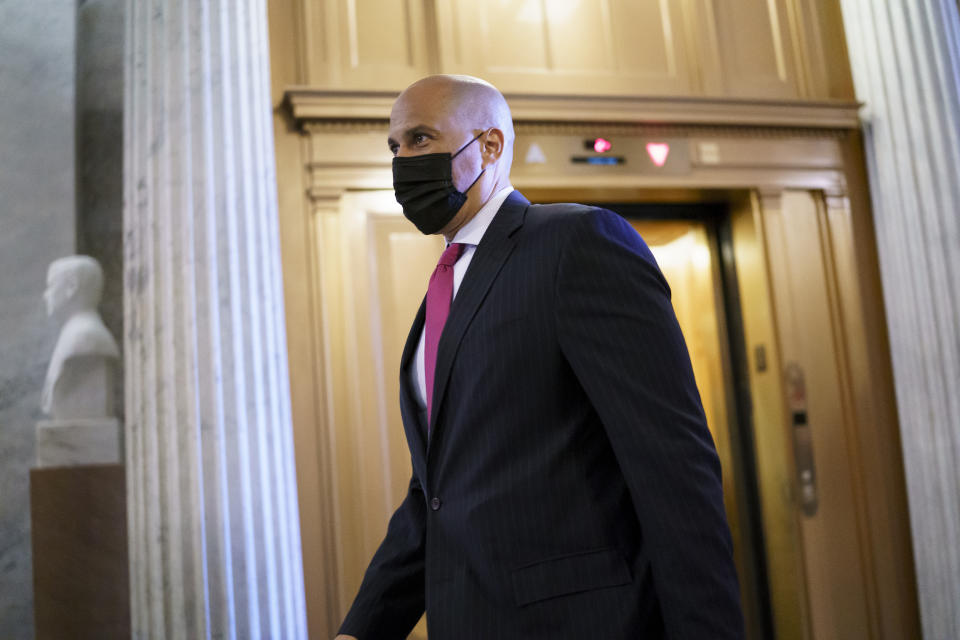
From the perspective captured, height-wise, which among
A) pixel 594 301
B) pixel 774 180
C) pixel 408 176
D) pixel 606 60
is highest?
pixel 606 60

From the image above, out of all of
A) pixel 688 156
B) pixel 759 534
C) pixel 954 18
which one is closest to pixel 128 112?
pixel 688 156

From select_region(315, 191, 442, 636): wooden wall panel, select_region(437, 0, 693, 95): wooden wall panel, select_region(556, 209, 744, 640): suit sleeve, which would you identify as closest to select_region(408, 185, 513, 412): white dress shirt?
select_region(556, 209, 744, 640): suit sleeve

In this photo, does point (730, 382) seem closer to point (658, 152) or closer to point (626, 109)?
point (658, 152)

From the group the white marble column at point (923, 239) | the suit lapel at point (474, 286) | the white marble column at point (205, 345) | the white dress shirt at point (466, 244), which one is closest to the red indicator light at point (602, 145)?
the white marble column at point (923, 239)

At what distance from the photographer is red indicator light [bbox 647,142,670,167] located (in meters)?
3.90

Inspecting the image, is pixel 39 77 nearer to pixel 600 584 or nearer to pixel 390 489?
pixel 390 489

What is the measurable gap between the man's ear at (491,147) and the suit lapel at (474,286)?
0.21 m

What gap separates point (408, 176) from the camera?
158 centimetres

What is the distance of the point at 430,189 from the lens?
154 cm

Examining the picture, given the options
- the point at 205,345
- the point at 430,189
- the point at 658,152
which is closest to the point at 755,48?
the point at 658,152

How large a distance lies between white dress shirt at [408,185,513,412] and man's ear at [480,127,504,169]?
9 cm

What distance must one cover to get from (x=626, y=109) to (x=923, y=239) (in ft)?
5.05

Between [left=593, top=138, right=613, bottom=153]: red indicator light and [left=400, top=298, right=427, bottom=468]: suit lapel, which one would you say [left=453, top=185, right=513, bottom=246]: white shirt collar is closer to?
[left=400, top=298, right=427, bottom=468]: suit lapel

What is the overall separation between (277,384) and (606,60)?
2319 mm
